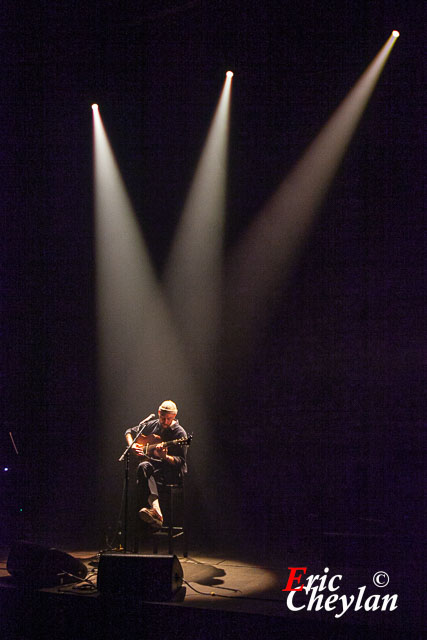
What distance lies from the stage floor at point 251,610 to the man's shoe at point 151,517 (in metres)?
0.50

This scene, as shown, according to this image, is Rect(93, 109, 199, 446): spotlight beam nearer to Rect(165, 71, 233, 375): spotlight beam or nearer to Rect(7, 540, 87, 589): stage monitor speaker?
Rect(165, 71, 233, 375): spotlight beam

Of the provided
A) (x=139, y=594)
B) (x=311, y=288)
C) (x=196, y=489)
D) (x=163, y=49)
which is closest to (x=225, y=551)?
(x=196, y=489)

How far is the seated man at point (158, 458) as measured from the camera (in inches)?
210

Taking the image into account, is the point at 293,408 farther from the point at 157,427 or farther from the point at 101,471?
the point at 101,471

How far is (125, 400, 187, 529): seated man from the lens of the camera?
5.33 meters

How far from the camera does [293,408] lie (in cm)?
623

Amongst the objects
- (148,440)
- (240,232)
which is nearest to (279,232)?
(240,232)

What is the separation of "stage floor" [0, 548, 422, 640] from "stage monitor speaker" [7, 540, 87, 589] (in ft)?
0.31

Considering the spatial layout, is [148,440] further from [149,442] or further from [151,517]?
[151,517]

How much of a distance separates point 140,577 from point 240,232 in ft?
13.1

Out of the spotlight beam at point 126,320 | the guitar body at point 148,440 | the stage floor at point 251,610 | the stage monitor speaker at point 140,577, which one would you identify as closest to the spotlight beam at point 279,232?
the spotlight beam at point 126,320

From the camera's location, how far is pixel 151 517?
5043mm

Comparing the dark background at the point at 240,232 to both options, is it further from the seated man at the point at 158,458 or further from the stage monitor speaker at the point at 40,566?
the stage monitor speaker at the point at 40,566

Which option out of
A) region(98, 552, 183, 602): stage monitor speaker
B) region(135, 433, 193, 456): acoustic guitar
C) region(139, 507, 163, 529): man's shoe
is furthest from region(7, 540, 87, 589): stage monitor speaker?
region(135, 433, 193, 456): acoustic guitar
